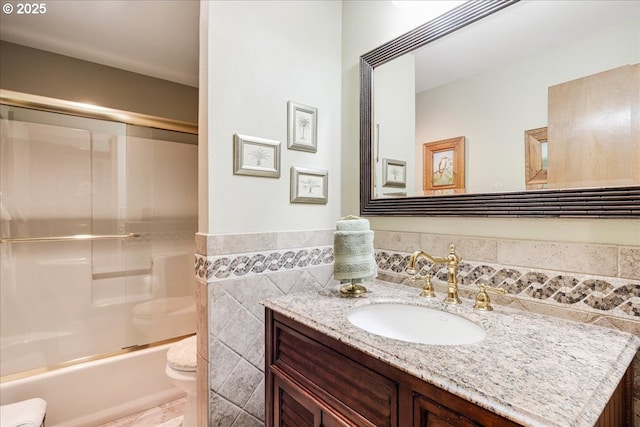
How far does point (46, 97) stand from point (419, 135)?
237 centimetres

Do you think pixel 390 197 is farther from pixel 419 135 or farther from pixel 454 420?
pixel 454 420

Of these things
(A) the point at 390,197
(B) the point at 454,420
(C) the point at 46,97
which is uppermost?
(C) the point at 46,97

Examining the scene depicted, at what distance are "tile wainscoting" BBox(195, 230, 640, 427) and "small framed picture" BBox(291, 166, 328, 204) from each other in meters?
0.18

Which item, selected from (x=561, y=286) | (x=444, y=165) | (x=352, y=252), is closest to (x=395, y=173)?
(x=444, y=165)

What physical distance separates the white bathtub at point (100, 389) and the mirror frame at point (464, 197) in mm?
1857

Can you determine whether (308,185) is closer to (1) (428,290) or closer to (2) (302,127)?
(2) (302,127)

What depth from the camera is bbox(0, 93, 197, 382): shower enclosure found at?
6.44ft

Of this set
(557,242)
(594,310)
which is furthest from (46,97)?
(594,310)

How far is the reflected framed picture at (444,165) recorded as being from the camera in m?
1.19

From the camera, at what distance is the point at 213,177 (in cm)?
126

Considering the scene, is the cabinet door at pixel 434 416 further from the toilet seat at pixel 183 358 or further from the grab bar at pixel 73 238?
the grab bar at pixel 73 238

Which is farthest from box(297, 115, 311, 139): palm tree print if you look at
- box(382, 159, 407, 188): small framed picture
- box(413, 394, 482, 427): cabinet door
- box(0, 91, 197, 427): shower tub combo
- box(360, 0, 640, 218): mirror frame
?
box(0, 91, 197, 427): shower tub combo

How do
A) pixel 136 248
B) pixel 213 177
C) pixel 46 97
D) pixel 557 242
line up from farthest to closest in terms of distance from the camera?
pixel 136 248 → pixel 46 97 → pixel 213 177 → pixel 557 242

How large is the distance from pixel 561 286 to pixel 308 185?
3.57 ft
